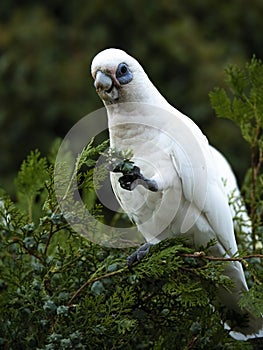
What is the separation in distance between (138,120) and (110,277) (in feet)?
0.82

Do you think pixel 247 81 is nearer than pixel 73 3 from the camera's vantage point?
Yes

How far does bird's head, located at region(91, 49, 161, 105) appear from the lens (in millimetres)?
886

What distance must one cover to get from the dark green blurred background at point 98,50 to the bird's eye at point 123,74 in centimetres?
167

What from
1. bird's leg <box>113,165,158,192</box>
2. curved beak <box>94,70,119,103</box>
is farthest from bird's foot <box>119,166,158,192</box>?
curved beak <box>94,70,119,103</box>

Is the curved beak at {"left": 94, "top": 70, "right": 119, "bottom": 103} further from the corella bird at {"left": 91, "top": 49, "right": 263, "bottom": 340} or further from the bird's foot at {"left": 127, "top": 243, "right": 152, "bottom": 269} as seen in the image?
the bird's foot at {"left": 127, "top": 243, "right": 152, "bottom": 269}

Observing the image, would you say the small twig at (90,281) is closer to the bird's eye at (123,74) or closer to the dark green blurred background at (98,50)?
the bird's eye at (123,74)

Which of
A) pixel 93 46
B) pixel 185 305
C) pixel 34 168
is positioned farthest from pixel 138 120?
pixel 93 46

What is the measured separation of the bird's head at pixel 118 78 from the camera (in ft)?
2.91

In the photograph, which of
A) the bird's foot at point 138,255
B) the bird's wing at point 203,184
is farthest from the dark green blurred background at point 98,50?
the bird's foot at point 138,255

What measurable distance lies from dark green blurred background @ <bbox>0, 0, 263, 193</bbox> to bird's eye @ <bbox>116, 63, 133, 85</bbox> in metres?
1.67

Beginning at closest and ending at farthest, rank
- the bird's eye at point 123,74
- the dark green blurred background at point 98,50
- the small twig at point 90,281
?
the small twig at point 90,281 → the bird's eye at point 123,74 → the dark green blurred background at point 98,50

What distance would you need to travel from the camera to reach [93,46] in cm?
276

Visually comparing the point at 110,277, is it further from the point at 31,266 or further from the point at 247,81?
the point at 247,81

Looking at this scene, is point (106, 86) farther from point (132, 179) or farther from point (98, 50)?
point (98, 50)
